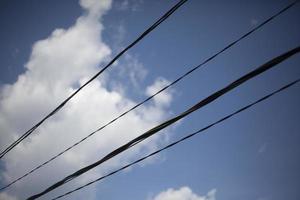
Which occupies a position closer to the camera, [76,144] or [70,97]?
[70,97]

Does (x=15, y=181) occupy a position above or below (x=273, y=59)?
above

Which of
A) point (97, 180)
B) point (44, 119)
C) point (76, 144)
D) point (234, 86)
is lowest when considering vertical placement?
point (97, 180)

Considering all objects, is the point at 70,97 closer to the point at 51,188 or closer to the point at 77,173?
the point at 77,173

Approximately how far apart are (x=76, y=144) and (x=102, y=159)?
805 millimetres

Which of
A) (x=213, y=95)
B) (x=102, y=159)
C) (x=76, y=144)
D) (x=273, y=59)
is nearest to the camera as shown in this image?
(x=273, y=59)

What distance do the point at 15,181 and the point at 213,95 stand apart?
540 centimetres

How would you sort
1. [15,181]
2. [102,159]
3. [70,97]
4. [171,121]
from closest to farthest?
[171,121], [102,159], [70,97], [15,181]

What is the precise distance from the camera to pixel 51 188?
4512mm

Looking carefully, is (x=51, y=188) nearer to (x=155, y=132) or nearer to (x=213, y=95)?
(x=155, y=132)

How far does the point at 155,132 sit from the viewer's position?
11.1ft

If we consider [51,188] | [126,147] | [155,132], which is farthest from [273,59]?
[51,188]

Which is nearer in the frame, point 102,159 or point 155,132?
point 155,132

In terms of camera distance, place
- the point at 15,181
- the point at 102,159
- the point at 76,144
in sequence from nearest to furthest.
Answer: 1. the point at 102,159
2. the point at 76,144
3. the point at 15,181

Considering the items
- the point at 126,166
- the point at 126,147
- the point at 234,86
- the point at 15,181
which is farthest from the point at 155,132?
the point at 15,181
